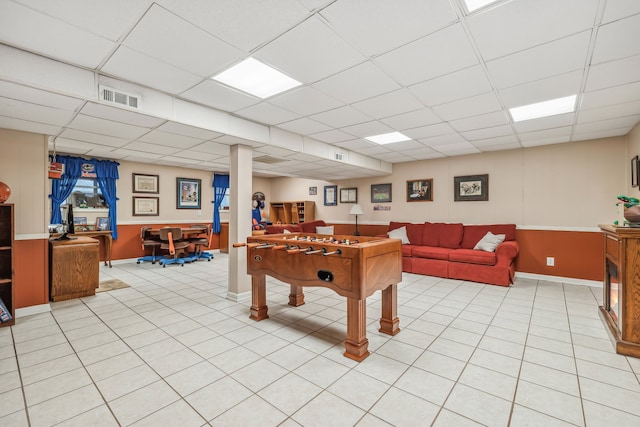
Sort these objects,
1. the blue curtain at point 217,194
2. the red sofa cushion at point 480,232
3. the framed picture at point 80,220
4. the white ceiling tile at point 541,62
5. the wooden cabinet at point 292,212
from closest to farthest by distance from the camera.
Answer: the white ceiling tile at point 541,62, the red sofa cushion at point 480,232, the framed picture at point 80,220, the blue curtain at point 217,194, the wooden cabinet at point 292,212

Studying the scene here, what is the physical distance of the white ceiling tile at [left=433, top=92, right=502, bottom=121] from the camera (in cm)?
318

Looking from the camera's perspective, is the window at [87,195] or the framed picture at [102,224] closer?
the window at [87,195]

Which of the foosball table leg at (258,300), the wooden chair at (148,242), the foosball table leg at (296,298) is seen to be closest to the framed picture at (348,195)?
Answer: the foosball table leg at (296,298)

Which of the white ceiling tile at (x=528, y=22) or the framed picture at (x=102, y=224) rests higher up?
the white ceiling tile at (x=528, y=22)

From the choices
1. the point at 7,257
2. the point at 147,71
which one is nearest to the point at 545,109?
the point at 147,71

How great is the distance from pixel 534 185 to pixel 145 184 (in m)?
8.69

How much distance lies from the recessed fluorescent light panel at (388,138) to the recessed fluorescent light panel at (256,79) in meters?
2.25

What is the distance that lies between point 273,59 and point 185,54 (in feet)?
2.26

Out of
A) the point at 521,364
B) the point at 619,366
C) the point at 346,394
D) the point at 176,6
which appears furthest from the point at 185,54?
the point at 619,366

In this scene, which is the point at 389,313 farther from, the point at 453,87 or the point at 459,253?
the point at 459,253

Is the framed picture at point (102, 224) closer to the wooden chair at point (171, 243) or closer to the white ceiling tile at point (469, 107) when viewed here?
the wooden chair at point (171, 243)

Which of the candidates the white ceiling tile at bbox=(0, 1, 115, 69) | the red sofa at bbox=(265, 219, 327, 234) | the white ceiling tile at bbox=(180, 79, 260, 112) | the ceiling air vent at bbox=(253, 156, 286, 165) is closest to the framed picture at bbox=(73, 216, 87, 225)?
the red sofa at bbox=(265, 219, 327, 234)

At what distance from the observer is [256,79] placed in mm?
2748

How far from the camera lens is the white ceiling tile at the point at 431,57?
6.77ft
